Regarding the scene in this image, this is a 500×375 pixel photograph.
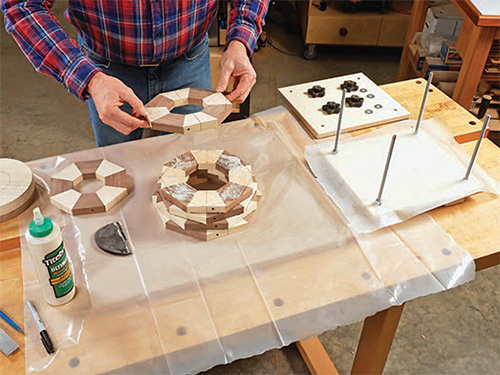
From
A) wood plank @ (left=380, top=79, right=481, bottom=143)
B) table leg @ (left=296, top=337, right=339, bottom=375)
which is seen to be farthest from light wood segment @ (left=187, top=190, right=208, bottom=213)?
table leg @ (left=296, top=337, right=339, bottom=375)

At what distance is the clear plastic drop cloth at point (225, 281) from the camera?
1.00 meters

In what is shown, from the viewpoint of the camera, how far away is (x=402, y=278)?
1.12m

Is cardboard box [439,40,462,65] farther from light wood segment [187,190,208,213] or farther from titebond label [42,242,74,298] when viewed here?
titebond label [42,242,74,298]

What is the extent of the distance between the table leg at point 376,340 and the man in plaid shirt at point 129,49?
673 mm

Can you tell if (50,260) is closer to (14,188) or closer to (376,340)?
(14,188)

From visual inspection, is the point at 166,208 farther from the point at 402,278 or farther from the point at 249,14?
the point at 249,14

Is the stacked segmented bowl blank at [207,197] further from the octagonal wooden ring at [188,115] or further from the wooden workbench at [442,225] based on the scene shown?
the wooden workbench at [442,225]

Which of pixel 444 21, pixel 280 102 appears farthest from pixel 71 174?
pixel 444 21

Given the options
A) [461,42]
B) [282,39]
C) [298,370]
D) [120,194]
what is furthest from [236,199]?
[282,39]

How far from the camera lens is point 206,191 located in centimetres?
122

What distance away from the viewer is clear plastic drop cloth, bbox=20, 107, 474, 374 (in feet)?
3.27

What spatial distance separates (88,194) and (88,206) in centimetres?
4

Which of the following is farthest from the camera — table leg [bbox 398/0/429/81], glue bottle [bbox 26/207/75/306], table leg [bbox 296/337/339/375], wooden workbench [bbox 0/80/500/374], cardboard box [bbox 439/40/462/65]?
table leg [bbox 398/0/429/81]

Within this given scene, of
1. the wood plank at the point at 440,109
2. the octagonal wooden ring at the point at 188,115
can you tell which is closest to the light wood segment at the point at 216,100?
the octagonal wooden ring at the point at 188,115
